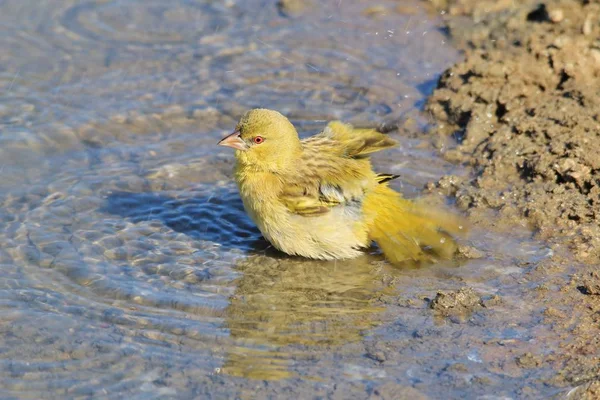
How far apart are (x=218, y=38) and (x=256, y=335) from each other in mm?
4691

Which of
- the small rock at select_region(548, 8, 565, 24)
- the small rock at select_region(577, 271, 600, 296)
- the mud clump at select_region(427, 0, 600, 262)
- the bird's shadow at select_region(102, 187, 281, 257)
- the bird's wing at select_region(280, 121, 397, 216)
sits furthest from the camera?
the small rock at select_region(548, 8, 565, 24)

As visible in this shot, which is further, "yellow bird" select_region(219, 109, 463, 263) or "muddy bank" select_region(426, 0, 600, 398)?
"yellow bird" select_region(219, 109, 463, 263)

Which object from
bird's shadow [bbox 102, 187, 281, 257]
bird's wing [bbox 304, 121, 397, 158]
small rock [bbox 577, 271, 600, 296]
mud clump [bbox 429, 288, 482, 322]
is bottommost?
bird's shadow [bbox 102, 187, 281, 257]

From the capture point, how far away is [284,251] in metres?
6.28

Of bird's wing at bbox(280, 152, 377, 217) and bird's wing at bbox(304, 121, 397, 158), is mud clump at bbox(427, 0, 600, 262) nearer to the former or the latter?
bird's wing at bbox(304, 121, 397, 158)

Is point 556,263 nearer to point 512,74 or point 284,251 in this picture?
point 284,251

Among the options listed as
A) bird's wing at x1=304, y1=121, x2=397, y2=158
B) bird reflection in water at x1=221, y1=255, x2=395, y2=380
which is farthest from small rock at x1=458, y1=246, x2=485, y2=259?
bird's wing at x1=304, y1=121, x2=397, y2=158

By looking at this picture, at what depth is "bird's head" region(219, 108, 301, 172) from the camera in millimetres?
6371

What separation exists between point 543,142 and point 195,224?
268 cm

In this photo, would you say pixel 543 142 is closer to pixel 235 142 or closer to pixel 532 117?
pixel 532 117

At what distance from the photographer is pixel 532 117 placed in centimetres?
732

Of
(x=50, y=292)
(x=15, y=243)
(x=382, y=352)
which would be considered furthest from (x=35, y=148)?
(x=382, y=352)

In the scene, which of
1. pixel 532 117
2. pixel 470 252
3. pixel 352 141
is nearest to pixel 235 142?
pixel 352 141

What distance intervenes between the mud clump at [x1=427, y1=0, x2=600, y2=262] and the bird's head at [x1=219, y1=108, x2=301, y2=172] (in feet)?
4.32
